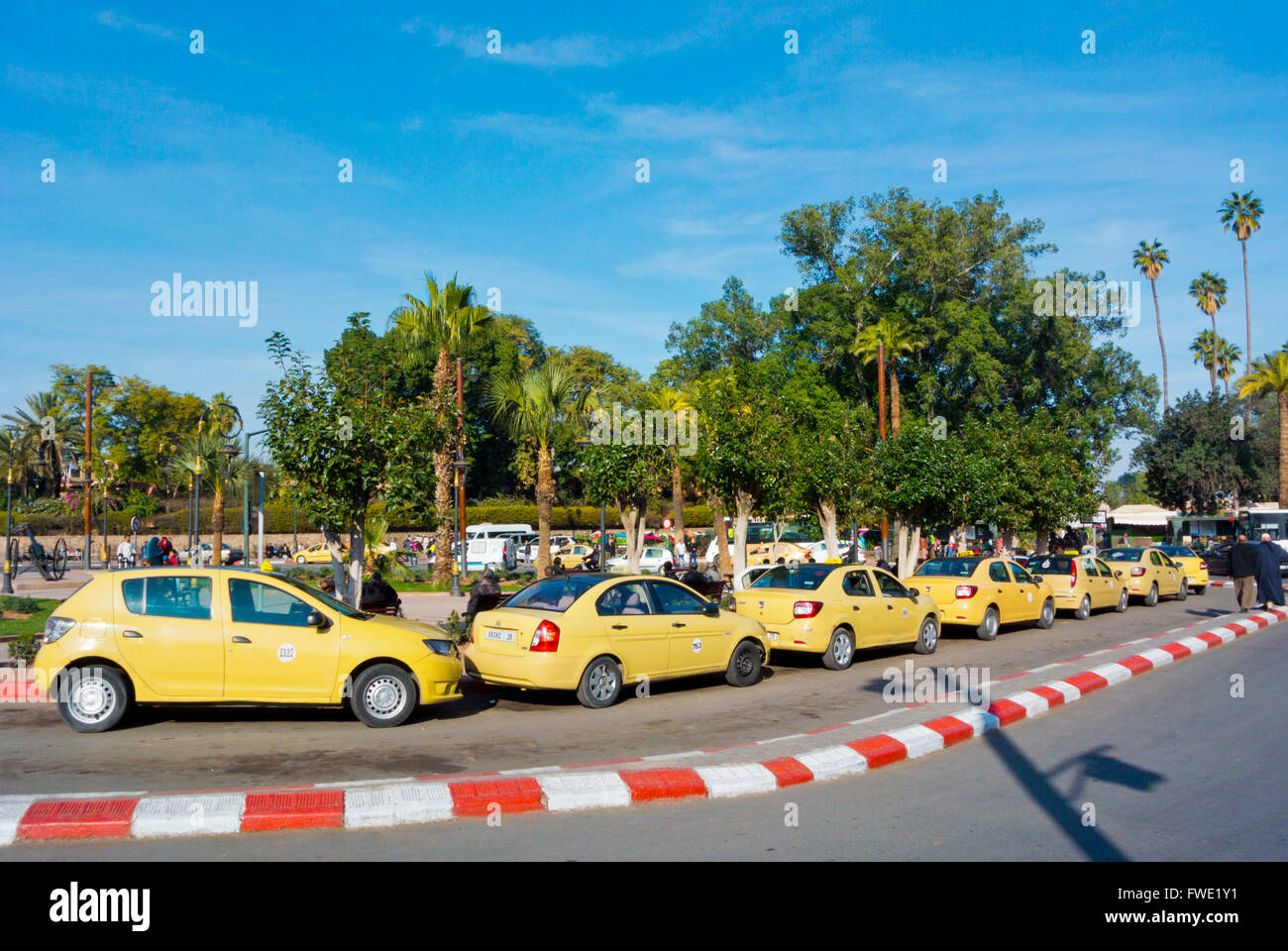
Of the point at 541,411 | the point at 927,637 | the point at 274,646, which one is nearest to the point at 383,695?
the point at 274,646

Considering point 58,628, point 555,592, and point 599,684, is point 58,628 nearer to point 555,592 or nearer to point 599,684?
point 555,592

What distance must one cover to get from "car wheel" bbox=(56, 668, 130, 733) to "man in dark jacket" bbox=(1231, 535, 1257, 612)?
21.8 m

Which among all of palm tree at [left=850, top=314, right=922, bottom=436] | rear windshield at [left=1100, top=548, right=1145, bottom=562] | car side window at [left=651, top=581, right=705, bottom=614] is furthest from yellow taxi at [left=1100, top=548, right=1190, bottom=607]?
car side window at [left=651, top=581, right=705, bottom=614]

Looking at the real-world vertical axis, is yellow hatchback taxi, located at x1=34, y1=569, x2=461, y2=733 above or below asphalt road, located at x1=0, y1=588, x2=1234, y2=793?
above

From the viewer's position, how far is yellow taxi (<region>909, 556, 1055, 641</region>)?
1755 centimetres

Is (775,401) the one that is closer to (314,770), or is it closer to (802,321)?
(314,770)

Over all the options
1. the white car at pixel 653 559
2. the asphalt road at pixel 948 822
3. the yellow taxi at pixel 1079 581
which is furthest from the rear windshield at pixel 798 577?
the white car at pixel 653 559

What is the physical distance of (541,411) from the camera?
31.2 m

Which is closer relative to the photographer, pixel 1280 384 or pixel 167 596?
pixel 167 596

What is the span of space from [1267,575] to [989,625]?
25.2ft

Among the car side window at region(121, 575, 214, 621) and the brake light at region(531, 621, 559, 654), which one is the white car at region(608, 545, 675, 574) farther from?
the car side window at region(121, 575, 214, 621)

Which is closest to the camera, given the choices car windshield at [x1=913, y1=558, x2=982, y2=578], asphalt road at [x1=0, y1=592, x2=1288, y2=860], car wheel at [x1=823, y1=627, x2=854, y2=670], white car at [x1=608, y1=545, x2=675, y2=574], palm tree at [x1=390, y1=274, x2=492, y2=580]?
asphalt road at [x1=0, y1=592, x2=1288, y2=860]

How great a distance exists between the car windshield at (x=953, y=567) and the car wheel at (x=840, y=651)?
16.2ft
